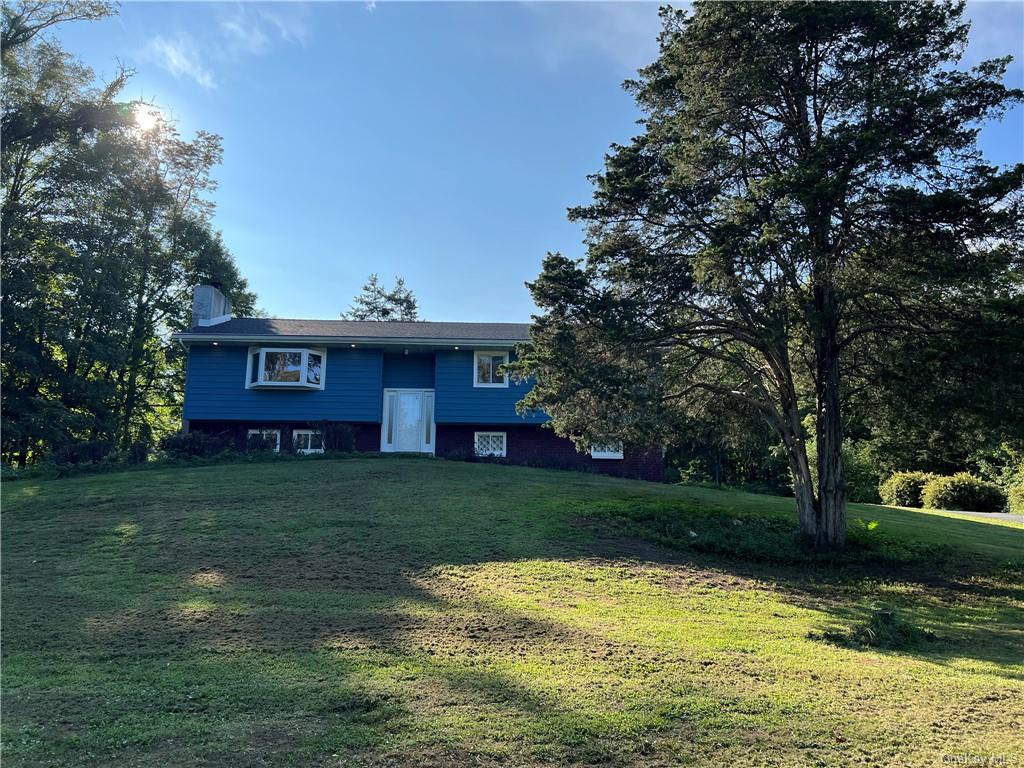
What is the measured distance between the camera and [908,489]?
25281mm

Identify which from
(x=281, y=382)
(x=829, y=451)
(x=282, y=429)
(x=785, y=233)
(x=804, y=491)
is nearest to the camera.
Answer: (x=785, y=233)

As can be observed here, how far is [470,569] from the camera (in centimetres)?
941

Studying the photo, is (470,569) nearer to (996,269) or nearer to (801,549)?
(801,549)

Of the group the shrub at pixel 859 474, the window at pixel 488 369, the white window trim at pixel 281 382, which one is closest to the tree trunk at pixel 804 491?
the window at pixel 488 369

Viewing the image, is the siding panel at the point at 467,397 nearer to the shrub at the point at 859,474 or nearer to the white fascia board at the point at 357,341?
the white fascia board at the point at 357,341

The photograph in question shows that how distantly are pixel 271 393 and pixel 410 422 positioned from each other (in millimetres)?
4779

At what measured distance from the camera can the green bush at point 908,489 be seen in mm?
25158

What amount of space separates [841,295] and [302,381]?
16.7 metres

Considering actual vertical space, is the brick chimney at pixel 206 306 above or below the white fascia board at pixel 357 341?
above

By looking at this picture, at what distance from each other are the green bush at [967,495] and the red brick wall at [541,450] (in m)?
10.6

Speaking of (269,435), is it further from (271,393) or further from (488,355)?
(488,355)

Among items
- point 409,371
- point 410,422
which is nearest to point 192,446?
point 410,422

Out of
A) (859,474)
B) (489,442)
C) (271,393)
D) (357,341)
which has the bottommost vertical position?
(859,474)

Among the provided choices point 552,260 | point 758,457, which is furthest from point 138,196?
point 758,457
